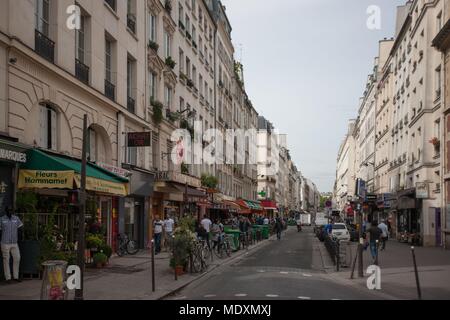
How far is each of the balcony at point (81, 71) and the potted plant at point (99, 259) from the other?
6.02 metres

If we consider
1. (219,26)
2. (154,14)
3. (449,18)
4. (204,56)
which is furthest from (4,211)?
(219,26)

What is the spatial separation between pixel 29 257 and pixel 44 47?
21.1 feet

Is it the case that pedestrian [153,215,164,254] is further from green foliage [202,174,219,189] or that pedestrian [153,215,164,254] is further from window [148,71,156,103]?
green foliage [202,174,219,189]

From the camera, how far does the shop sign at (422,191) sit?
3421 cm

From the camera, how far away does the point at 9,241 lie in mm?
13117

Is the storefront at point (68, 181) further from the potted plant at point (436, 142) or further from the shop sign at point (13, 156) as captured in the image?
the potted plant at point (436, 142)

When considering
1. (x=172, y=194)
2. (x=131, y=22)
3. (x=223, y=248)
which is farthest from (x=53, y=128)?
(x=172, y=194)

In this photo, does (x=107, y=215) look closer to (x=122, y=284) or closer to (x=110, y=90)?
(x=110, y=90)

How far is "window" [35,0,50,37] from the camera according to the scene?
54.0 ft

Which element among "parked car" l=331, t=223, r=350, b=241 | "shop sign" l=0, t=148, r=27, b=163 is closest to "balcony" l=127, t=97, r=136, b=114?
"shop sign" l=0, t=148, r=27, b=163

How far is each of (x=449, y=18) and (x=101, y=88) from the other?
19.9m

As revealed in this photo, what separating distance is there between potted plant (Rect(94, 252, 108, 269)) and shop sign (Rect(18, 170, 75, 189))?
3.31m
